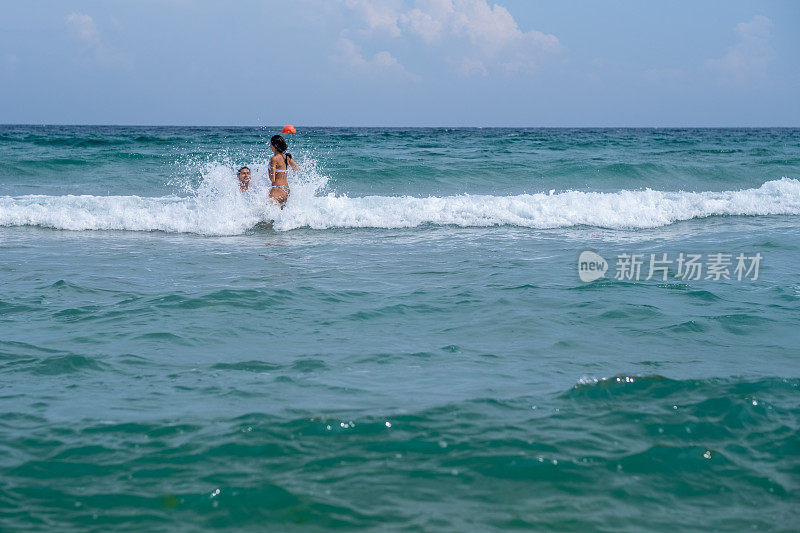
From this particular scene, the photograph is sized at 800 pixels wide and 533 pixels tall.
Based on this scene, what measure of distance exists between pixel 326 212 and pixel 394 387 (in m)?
8.13

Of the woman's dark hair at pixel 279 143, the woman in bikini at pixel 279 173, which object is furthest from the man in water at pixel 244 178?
the woman's dark hair at pixel 279 143

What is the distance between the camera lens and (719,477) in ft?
10.1

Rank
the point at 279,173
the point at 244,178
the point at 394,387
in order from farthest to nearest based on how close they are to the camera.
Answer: the point at 244,178 < the point at 279,173 < the point at 394,387

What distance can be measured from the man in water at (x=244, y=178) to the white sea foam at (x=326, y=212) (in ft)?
0.38

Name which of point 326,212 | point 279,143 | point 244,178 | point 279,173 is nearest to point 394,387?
point 326,212

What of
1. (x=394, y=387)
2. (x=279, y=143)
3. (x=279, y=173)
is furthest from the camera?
(x=279, y=173)

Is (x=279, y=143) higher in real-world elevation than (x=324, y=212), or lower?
higher

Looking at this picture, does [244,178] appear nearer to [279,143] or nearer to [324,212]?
[279,143]

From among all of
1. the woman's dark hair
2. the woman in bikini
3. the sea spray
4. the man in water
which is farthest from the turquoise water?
the man in water

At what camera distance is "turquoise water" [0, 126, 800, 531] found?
9.48ft

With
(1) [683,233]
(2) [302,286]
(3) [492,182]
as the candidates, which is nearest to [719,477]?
(2) [302,286]

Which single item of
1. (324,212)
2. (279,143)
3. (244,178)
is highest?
(279,143)

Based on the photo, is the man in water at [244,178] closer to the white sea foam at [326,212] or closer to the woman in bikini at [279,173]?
the white sea foam at [326,212]

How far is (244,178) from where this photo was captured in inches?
475
